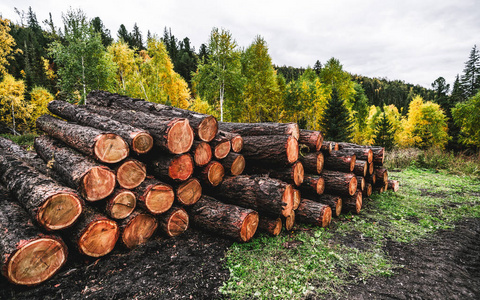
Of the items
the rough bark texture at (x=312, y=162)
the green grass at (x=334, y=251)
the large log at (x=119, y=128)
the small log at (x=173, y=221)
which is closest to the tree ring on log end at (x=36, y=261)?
the small log at (x=173, y=221)

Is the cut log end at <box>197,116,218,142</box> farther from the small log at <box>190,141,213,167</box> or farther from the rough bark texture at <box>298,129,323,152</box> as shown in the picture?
the rough bark texture at <box>298,129,323,152</box>

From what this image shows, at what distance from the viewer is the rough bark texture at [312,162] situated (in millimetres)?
4816

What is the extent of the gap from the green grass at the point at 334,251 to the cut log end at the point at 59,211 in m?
2.25

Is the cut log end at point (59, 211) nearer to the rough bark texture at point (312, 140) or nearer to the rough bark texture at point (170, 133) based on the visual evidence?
the rough bark texture at point (170, 133)

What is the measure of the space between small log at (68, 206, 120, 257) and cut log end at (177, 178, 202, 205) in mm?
1096

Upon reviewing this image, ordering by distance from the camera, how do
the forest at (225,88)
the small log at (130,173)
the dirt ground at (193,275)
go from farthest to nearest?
the forest at (225,88)
the small log at (130,173)
the dirt ground at (193,275)

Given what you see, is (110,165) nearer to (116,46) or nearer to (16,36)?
(116,46)

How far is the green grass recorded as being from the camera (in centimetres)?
271

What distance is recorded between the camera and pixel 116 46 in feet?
64.3

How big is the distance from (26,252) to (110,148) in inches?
62.0

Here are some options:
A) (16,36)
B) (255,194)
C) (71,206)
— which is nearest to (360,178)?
(255,194)

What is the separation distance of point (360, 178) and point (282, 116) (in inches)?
725

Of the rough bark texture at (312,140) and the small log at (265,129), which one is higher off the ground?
the small log at (265,129)

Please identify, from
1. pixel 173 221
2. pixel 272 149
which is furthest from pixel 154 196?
pixel 272 149
